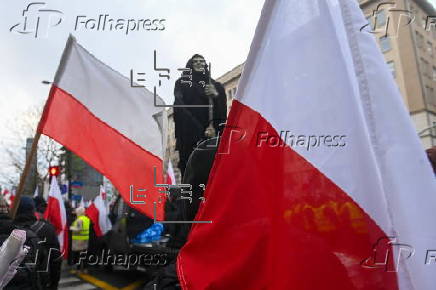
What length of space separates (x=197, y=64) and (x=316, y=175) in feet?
6.49

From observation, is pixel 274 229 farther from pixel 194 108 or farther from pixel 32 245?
pixel 32 245

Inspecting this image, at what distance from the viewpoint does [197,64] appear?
3.09 meters

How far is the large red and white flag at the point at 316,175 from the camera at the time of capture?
117 centimetres

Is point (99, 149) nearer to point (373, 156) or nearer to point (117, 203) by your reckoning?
point (373, 156)

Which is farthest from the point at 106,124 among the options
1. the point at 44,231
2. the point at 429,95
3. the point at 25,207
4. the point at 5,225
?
the point at 429,95

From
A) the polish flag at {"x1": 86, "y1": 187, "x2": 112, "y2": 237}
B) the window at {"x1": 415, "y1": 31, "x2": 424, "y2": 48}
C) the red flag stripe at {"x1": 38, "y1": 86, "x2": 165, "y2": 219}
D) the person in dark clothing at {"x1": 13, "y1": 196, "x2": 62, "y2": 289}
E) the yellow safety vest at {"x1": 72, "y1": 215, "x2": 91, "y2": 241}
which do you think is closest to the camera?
the red flag stripe at {"x1": 38, "y1": 86, "x2": 165, "y2": 219}

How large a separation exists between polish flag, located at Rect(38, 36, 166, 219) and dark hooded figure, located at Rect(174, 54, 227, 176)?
0.23 meters

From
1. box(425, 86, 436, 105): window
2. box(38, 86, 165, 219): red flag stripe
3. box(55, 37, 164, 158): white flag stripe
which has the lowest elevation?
box(38, 86, 165, 219): red flag stripe

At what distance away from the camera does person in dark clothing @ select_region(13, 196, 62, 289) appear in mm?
3723

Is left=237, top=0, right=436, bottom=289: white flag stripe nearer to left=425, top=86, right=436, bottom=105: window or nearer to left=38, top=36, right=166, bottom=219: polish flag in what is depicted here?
left=38, top=36, right=166, bottom=219: polish flag

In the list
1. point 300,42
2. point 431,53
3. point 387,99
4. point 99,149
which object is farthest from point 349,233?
point 431,53

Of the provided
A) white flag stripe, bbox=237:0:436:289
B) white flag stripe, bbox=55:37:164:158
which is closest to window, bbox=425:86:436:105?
white flag stripe, bbox=55:37:164:158

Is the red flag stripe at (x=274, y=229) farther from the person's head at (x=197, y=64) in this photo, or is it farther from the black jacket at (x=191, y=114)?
the person's head at (x=197, y=64)

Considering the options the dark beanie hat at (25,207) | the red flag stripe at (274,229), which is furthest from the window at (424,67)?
the red flag stripe at (274,229)
